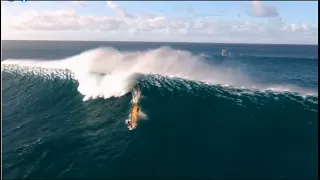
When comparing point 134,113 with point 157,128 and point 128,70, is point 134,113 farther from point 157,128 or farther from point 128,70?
point 128,70

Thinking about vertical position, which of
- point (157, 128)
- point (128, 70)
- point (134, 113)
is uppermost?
point (128, 70)

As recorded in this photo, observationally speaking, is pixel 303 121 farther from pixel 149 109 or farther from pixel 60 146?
pixel 60 146

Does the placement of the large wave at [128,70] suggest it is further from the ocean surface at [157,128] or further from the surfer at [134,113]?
the surfer at [134,113]

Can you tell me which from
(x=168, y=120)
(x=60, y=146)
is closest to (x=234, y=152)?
(x=168, y=120)

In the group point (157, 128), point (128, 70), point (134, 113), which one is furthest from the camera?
point (128, 70)

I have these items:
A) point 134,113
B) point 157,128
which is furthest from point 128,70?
point 157,128

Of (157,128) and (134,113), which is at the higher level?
(134,113)

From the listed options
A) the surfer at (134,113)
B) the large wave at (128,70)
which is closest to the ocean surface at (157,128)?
the large wave at (128,70)
